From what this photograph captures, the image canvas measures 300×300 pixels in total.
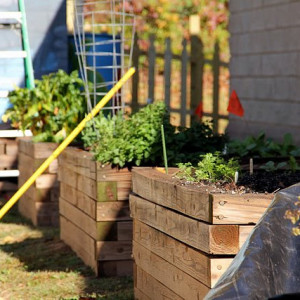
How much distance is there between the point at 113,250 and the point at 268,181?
5.78 ft

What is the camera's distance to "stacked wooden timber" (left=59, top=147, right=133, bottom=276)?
5797 mm

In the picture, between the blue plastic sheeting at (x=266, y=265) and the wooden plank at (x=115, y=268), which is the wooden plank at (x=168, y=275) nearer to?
the wooden plank at (x=115, y=268)

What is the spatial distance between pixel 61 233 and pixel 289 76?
2276 mm

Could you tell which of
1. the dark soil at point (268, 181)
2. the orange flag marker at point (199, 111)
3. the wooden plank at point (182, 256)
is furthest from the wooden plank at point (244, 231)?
the orange flag marker at point (199, 111)

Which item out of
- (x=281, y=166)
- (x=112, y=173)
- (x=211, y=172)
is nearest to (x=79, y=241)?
(x=112, y=173)

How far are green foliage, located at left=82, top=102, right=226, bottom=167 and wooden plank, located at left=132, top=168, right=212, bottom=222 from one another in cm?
55

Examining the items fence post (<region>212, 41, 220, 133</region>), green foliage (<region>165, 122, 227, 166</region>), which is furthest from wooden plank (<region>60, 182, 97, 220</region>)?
fence post (<region>212, 41, 220, 133</region>)

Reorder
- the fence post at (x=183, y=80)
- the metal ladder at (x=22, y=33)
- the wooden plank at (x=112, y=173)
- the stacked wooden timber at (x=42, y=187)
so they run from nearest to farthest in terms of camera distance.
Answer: the wooden plank at (x=112, y=173)
the stacked wooden timber at (x=42, y=187)
the fence post at (x=183, y=80)
the metal ladder at (x=22, y=33)

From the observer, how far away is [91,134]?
6.52 m

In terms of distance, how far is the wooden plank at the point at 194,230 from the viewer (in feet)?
12.8

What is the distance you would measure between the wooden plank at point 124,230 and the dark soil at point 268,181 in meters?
1.38

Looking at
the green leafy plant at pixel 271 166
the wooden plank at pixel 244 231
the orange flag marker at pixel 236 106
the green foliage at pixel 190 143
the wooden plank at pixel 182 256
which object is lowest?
the wooden plank at pixel 182 256

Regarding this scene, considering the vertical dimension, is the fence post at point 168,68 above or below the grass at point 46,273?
above

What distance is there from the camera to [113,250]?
5895mm
